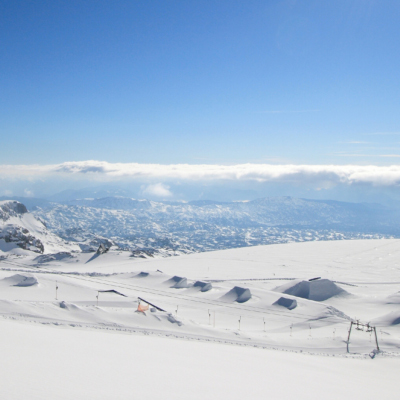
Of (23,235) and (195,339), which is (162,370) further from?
(23,235)

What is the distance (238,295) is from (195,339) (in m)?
20.9

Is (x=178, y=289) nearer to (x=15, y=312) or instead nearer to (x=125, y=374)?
(x=15, y=312)

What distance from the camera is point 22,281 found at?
48281 mm

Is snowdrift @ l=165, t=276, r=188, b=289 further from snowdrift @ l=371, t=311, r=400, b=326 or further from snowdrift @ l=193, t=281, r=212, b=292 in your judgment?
snowdrift @ l=371, t=311, r=400, b=326

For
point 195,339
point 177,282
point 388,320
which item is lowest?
point 177,282

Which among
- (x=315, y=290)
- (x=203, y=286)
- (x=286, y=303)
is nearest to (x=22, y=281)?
(x=203, y=286)

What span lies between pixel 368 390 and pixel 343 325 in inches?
779

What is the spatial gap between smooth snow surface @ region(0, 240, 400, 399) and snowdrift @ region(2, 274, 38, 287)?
0.23 m

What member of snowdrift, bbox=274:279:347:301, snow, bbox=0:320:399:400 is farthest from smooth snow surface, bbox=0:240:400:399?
snowdrift, bbox=274:279:347:301

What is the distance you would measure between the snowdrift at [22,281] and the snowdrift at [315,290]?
3757cm

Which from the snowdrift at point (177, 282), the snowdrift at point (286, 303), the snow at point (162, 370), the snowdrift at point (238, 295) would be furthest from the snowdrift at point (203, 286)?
the snow at point (162, 370)

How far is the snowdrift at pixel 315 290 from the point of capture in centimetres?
5141

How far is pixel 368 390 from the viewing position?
764 inches

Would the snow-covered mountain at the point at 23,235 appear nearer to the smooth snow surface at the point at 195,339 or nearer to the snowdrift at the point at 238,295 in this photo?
the smooth snow surface at the point at 195,339
